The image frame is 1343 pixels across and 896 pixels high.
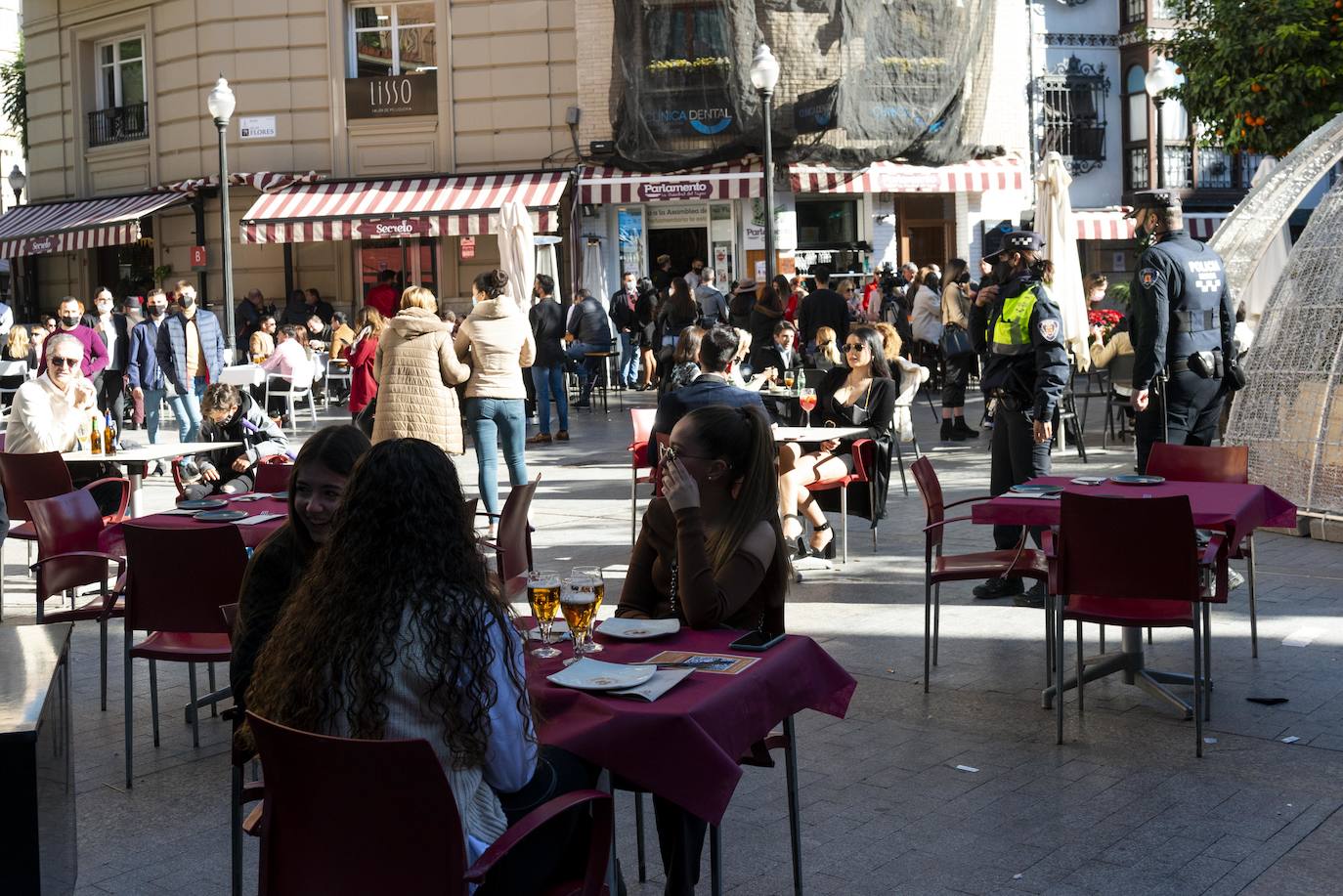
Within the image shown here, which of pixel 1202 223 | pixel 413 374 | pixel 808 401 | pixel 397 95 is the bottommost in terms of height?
pixel 808 401

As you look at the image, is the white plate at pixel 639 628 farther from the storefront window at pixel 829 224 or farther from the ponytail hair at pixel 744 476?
the storefront window at pixel 829 224

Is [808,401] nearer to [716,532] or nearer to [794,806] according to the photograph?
[716,532]

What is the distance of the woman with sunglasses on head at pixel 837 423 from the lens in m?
9.39

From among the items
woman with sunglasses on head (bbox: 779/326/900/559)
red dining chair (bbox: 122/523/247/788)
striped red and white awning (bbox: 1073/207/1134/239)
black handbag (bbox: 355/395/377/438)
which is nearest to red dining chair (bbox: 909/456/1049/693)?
woman with sunglasses on head (bbox: 779/326/900/559)

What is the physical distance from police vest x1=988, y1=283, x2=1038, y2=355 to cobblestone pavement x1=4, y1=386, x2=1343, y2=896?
4.80 ft

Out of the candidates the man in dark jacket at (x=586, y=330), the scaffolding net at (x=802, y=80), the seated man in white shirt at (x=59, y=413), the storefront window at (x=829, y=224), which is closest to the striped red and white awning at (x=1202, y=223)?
the scaffolding net at (x=802, y=80)

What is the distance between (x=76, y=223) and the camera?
2828cm

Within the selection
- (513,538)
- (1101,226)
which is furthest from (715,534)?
(1101,226)

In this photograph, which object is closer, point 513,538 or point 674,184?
point 513,538

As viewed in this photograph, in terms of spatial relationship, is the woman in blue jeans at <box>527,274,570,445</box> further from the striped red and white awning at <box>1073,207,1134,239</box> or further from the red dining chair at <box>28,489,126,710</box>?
the striped red and white awning at <box>1073,207,1134,239</box>

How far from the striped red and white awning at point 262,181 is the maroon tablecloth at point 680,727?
78.3 feet

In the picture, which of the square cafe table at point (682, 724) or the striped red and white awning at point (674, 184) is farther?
the striped red and white awning at point (674, 184)

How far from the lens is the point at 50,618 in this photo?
657 centimetres

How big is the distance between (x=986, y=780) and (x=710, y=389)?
3.90 meters
